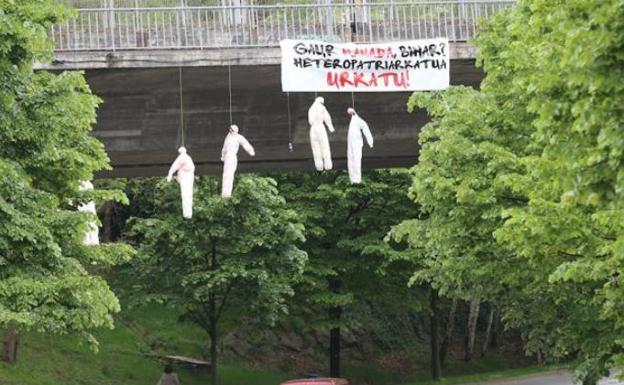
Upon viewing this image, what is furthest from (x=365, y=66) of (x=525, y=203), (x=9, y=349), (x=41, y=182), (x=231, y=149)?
(x=9, y=349)

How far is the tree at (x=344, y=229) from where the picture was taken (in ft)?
116

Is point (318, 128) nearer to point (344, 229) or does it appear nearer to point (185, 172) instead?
point (185, 172)

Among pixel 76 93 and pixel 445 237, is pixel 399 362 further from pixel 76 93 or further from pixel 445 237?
pixel 76 93

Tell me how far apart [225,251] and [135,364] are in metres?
5.76

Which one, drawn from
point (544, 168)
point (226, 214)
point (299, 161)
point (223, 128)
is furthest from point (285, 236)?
point (544, 168)

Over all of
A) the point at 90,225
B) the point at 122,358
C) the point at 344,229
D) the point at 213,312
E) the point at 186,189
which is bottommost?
the point at 122,358

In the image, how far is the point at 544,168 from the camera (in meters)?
13.0

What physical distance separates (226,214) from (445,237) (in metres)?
11.0

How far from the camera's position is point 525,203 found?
830 inches

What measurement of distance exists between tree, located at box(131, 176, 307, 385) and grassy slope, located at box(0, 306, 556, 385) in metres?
3.20

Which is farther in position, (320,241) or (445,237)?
(320,241)

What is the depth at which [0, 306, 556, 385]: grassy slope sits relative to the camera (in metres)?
33.5

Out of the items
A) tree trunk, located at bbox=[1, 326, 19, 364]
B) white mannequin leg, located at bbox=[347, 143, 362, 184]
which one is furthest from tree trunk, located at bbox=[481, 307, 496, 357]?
white mannequin leg, located at bbox=[347, 143, 362, 184]

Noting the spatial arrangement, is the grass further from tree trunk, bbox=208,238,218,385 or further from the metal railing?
the metal railing
